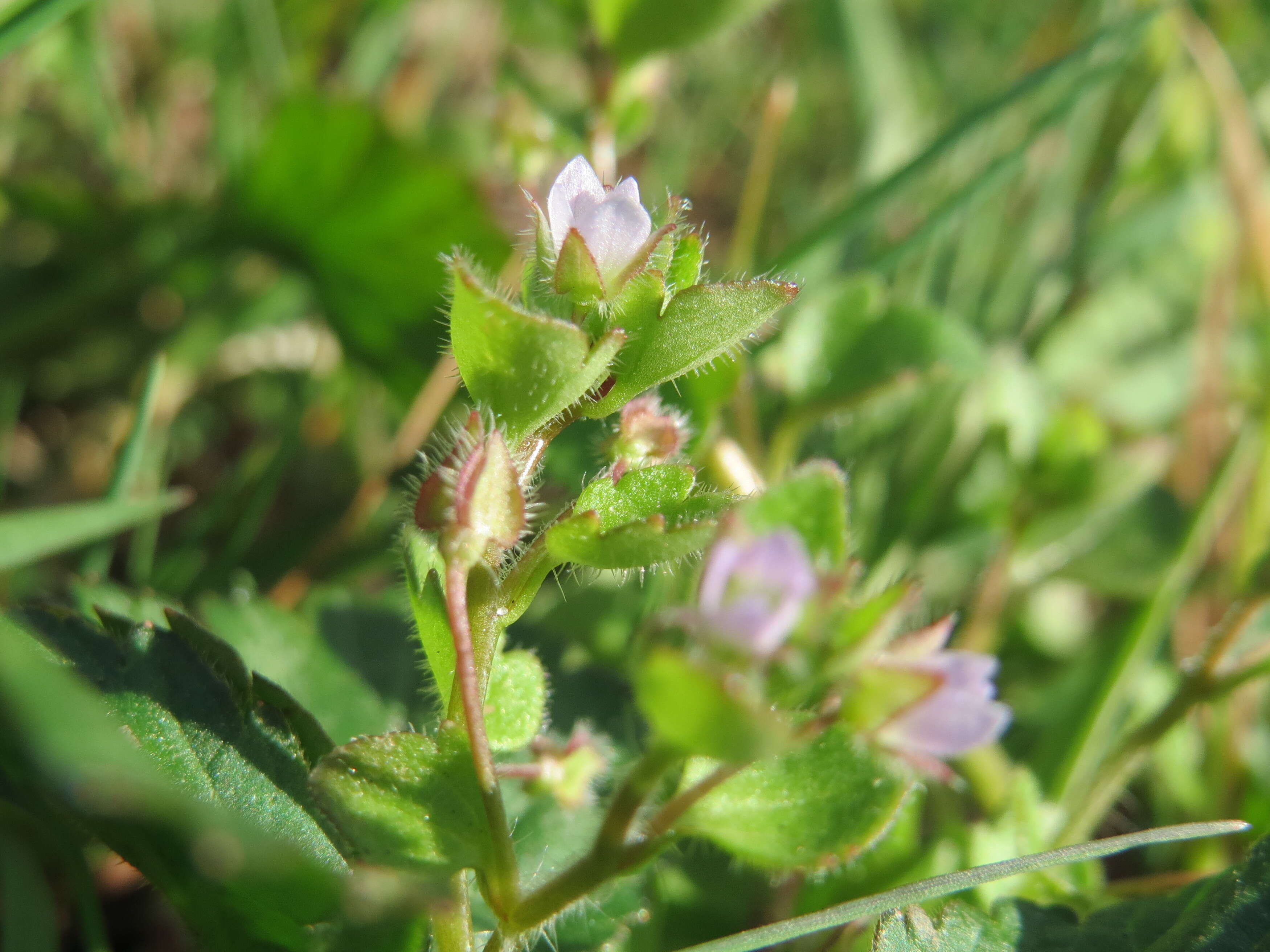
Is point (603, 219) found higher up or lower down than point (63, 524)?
lower down

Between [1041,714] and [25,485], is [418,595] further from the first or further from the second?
[25,485]

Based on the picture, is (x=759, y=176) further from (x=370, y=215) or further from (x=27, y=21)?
(x=27, y=21)

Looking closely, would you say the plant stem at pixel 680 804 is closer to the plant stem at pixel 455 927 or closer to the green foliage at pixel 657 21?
the plant stem at pixel 455 927

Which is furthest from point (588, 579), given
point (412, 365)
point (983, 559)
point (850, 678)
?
point (983, 559)

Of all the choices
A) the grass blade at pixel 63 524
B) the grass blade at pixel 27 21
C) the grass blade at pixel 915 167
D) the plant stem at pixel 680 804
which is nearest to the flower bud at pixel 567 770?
the plant stem at pixel 680 804

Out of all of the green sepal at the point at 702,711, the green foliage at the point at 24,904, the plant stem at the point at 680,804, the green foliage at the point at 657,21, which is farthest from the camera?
the green foliage at the point at 657,21

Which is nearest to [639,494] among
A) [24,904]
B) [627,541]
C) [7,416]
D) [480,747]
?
[627,541]
